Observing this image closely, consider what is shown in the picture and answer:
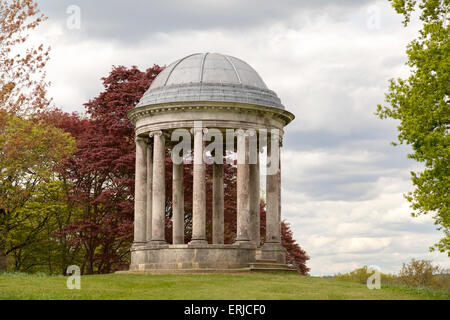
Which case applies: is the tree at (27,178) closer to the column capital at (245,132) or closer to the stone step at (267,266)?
the column capital at (245,132)

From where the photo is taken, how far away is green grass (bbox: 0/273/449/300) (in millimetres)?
26906

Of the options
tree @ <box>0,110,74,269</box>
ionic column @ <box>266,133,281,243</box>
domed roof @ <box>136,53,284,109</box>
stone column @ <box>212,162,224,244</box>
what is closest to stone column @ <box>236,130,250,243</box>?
ionic column @ <box>266,133,281,243</box>

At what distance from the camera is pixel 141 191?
45.3 m

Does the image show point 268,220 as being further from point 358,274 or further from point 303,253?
point 358,274

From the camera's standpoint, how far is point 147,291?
94.9ft

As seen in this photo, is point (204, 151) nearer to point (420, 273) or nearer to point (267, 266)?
point (267, 266)

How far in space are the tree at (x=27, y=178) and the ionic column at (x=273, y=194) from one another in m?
15.5

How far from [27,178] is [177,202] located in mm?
15234

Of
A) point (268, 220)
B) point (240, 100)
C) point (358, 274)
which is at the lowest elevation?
point (358, 274)

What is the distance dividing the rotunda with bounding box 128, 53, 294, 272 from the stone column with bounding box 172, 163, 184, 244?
0.24ft

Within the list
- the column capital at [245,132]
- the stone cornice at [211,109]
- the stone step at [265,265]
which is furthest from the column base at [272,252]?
the stone cornice at [211,109]
